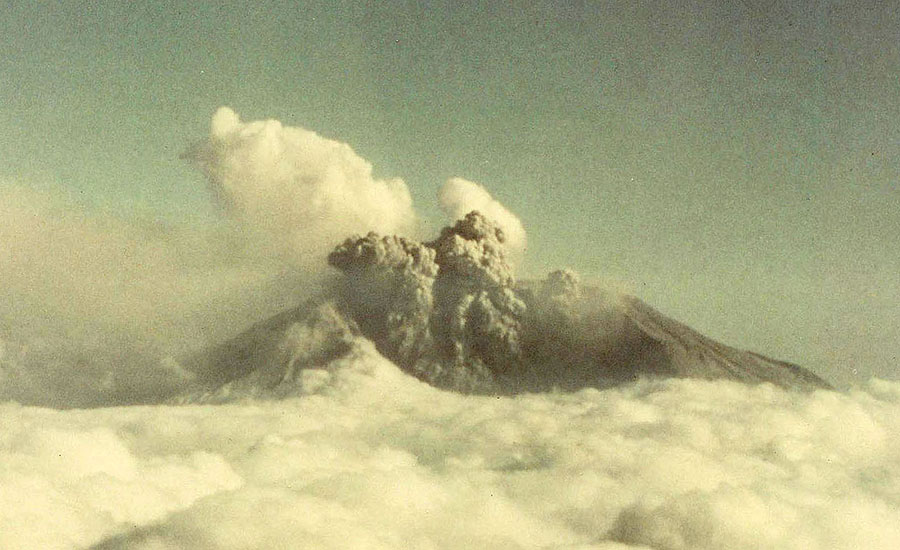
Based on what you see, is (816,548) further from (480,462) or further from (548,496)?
(480,462)

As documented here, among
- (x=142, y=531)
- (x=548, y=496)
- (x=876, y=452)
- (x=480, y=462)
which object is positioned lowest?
(x=142, y=531)

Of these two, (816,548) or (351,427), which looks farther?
(351,427)

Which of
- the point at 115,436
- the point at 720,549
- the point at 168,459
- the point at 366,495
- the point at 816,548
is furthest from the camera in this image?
the point at 115,436

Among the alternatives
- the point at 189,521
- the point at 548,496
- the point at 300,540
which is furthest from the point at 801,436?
the point at 189,521

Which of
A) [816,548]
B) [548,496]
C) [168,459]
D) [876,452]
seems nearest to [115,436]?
[168,459]

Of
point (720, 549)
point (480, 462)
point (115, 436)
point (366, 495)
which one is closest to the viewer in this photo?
point (720, 549)

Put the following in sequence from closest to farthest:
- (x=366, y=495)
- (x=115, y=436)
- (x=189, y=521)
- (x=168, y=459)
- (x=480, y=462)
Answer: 1. (x=189, y=521)
2. (x=366, y=495)
3. (x=168, y=459)
4. (x=115, y=436)
5. (x=480, y=462)

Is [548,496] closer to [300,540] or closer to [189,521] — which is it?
→ [300,540]

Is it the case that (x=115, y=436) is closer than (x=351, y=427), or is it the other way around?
(x=115, y=436)

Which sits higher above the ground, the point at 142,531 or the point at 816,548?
the point at 816,548
